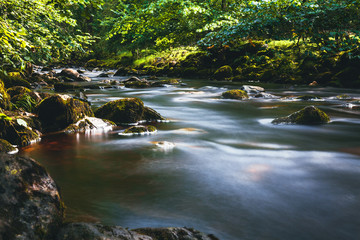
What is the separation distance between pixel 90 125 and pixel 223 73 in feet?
54.8

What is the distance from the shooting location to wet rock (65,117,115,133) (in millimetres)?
6306

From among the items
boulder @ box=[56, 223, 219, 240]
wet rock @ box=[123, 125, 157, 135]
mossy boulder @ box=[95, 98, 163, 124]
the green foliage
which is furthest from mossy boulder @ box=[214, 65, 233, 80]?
boulder @ box=[56, 223, 219, 240]

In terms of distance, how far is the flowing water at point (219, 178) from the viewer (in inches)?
108

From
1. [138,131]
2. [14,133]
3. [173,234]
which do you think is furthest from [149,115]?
[173,234]

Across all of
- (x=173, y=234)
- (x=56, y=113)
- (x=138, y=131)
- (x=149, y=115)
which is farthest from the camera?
(x=149, y=115)

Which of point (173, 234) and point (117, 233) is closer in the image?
point (117, 233)

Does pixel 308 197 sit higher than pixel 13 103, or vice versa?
pixel 13 103

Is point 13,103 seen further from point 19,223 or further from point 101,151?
point 19,223

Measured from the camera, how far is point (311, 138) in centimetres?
606

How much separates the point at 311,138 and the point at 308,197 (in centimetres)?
315

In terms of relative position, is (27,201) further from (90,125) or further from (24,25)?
(24,25)

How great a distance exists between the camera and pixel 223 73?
2194 centimetres

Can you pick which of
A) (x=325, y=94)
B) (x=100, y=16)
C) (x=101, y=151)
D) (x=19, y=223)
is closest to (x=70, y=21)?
(x=101, y=151)

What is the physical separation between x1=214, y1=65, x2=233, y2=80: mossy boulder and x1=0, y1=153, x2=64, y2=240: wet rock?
2041 cm
